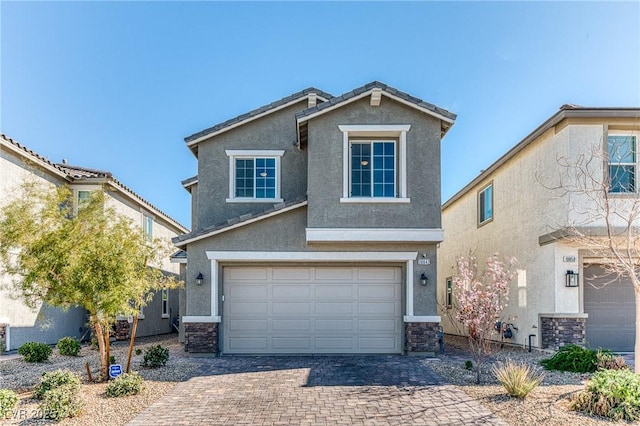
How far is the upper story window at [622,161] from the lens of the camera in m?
12.4

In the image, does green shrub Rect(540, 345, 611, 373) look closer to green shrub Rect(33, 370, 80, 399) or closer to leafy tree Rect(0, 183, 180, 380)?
leafy tree Rect(0, 183, 180, 380)

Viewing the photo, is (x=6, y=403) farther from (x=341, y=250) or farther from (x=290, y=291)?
(x=341, y=250)

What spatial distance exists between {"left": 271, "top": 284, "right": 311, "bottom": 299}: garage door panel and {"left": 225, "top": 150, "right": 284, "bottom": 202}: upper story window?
2.77 meters

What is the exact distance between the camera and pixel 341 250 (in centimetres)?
1271

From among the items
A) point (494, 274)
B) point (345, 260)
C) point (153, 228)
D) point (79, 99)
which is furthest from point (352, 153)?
point (79, 99)

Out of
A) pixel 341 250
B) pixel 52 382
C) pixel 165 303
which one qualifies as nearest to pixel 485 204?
pixel 341 250

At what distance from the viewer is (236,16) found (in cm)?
1455

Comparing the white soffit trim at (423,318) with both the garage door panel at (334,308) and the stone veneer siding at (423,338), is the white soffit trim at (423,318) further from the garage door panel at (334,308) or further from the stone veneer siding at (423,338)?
the garage door panel at (334,308)

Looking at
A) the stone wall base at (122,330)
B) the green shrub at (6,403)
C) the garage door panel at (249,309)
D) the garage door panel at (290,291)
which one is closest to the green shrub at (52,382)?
the green shrub at (6,403)

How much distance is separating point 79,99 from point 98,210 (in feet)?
45.8

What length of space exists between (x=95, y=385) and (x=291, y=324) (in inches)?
208

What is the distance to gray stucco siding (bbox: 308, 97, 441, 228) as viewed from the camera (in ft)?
40.5

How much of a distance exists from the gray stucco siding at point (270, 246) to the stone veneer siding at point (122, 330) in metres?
6.35

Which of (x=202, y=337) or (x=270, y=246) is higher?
(x=270, y=246)
